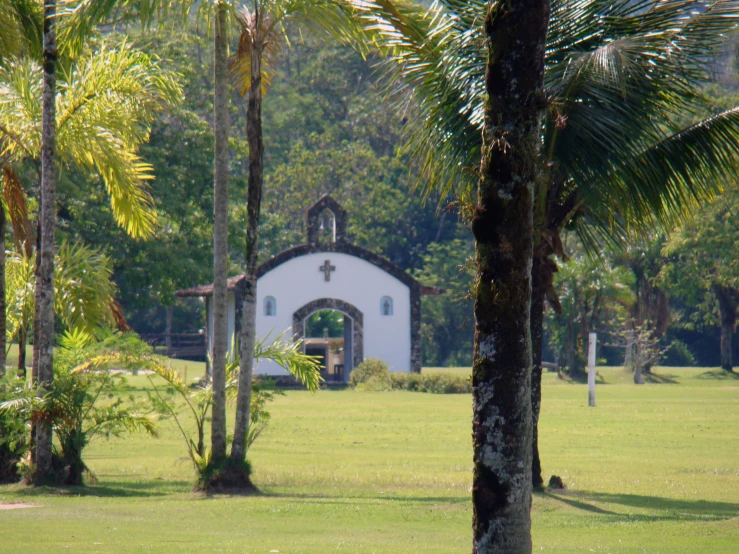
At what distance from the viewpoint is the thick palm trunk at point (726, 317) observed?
1870 inches

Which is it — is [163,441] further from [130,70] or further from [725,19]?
[725,19]

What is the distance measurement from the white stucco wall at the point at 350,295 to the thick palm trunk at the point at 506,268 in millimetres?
31363

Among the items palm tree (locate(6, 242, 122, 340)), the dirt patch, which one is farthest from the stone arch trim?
the dirt patch

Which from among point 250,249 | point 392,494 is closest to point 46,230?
point 250,249

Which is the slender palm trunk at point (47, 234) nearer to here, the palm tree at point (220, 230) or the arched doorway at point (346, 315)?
the palm tree at point (220, 230)

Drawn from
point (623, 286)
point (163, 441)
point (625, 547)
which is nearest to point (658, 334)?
point (623, 286)

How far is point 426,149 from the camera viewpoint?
14.0 m

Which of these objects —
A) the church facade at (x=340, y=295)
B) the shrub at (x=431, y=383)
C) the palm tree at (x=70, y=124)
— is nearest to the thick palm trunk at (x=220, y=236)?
the palm tree at (x=70, y=124)

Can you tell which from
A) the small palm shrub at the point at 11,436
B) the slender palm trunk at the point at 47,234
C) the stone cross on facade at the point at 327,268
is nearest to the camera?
the slender palm trunk at the point at 47,234

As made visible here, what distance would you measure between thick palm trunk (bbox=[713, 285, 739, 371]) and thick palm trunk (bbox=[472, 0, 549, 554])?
43003mm

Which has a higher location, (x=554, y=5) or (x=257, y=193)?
(x=554, y=5)

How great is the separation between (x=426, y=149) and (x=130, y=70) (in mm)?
4565

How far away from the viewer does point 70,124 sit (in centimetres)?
1491

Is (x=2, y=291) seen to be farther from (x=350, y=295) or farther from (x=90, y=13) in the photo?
(x=350, y=295)
